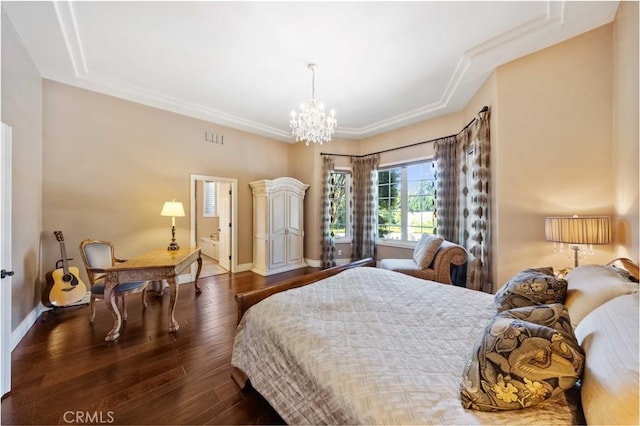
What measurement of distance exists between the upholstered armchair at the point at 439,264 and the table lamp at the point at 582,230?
4.11 ft

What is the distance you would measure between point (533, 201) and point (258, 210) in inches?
169

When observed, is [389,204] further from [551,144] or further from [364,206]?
[551,144]

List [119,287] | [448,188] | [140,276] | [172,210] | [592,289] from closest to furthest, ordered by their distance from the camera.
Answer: [592,289] → [140,276] → [119,287] → [172,210] → [448,188]

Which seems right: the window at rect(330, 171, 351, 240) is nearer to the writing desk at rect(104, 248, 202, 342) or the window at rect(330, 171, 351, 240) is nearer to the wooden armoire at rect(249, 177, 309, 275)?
the wooden armoire at rect(249, 177, 309, 275)

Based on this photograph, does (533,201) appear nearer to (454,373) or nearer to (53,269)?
(454,373)

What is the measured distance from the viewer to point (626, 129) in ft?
6.04

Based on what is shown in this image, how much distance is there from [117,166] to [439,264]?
4864 mm

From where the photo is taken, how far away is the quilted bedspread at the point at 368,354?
821 mm

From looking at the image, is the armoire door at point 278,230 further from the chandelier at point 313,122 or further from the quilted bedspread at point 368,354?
the quilted bedspread at point 368,354

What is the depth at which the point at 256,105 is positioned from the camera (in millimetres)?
3869

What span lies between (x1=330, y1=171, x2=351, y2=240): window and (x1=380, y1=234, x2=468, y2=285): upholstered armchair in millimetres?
2050

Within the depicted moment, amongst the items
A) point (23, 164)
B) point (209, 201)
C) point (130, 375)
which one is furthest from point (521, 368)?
point (209, 201)

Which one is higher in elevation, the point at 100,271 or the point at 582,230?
the point at 582,230

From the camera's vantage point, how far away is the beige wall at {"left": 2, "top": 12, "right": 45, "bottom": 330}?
213cm
